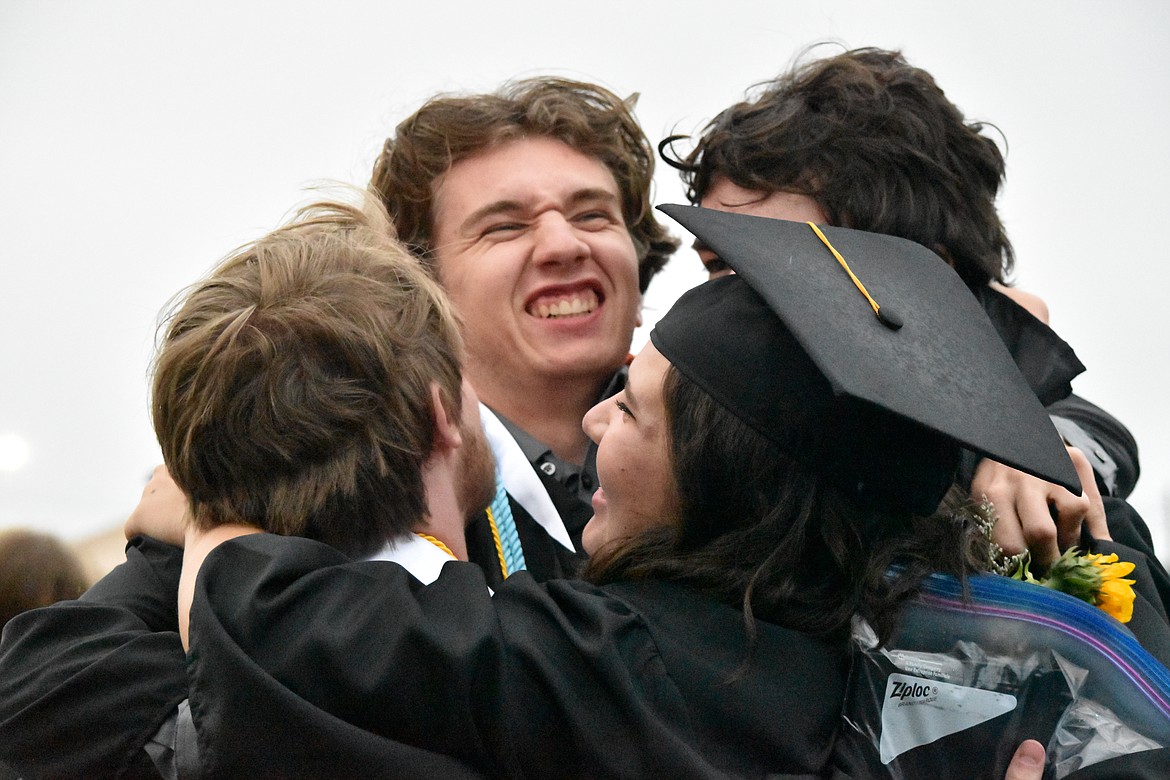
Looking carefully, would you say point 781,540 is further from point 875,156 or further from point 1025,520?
point 875,156

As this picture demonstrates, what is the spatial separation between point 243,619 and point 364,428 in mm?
364

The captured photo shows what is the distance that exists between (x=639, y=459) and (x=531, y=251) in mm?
1335

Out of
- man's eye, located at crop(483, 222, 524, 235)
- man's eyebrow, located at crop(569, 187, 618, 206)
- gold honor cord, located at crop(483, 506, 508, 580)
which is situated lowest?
gold honor cord, located at crop(483, 506, 508, 580)

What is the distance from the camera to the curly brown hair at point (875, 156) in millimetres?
2682

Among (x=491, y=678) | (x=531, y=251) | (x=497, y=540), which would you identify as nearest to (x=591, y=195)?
(x=531, y=251)

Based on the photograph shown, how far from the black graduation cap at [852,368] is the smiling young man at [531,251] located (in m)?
1.12

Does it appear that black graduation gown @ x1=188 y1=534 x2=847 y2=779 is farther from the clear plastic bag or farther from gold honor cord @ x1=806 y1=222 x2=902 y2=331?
gold honor cord @ x1=806 y1=222 x2=902 y2=331

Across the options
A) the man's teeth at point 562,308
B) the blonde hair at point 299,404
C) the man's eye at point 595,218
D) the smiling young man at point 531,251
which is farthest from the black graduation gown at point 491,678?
the man's eye at point 595,218

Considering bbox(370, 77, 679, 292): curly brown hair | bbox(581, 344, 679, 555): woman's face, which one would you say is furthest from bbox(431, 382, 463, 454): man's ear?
bbox(370, 77, 679, 292): curly brown hair

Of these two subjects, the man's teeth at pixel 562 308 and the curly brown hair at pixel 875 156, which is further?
the man's teeth at pixel 562 308

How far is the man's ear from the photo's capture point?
2.04m

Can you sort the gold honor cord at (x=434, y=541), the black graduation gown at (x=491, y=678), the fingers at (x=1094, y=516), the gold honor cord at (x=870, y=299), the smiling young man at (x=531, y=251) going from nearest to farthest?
the black graduation gown at (x=491, y=678) → the gold honor cord at (x=870, y=299) → the gold honor cord at (x=434, y=541) → the fingers at (x=1094, y=516) → the smiling young man at (x=531, y=251)

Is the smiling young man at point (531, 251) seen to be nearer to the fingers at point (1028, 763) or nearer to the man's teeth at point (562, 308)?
the man's teeth at point (562, 308)

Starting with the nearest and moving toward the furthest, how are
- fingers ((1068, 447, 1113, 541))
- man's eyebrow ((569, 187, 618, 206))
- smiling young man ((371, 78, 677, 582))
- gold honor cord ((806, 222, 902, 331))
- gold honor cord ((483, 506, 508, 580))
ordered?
gold honor cord ((806, 222, 902, 331))
fingers ((1068, 447, 1113, 541))
gold honor cord ((483, 506, 508, 580))
smiling young man ((371, 78, 677, 582))
man's eyebrow ((569, 187, 618, 206))
